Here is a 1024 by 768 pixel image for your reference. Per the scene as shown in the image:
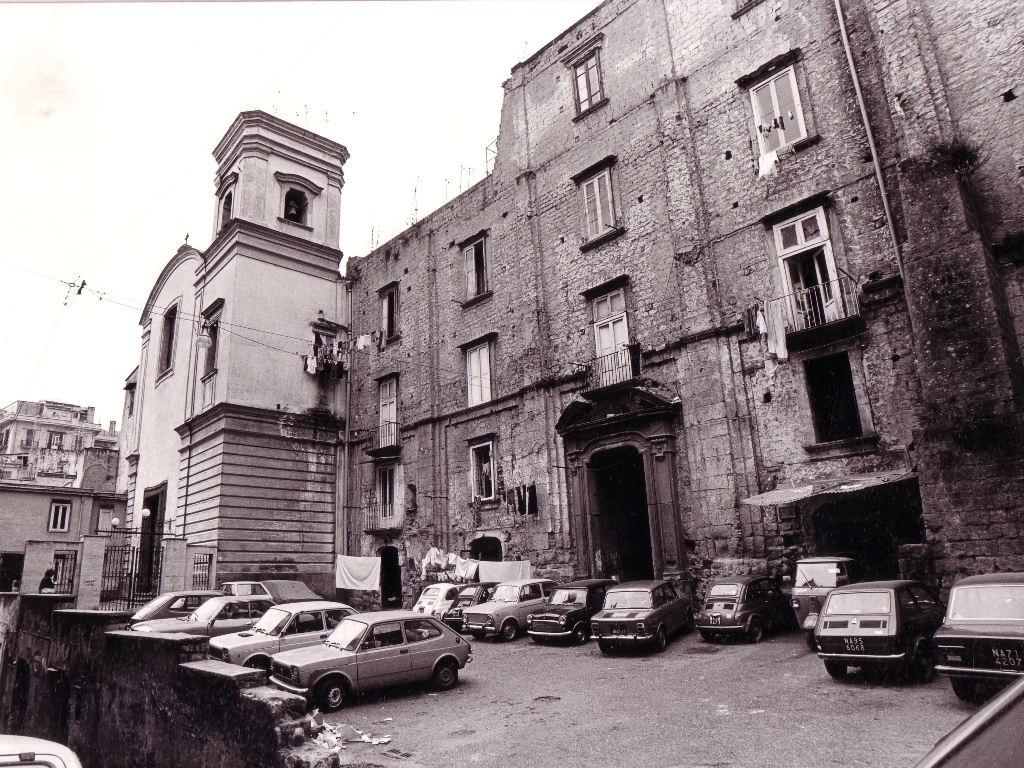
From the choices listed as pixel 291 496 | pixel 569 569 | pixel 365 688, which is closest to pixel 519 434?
pixel 569 569

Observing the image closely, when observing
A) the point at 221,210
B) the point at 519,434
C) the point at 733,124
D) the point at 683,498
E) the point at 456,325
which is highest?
the point at 221,210

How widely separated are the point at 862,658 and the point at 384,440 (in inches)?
778

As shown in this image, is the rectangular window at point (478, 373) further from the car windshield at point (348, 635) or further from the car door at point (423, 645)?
the car windshield at point (348, 635)

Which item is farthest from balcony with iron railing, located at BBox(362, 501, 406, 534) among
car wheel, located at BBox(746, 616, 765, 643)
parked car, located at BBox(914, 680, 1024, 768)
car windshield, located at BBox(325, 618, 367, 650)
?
parked car, located at BBox(914, 680, 1024, 768)

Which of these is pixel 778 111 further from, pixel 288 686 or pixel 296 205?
pixel 296 205

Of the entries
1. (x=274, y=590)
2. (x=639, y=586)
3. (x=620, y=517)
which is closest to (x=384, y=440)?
(x=274, y=590)

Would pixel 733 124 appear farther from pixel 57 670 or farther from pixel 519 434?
pixel 57 670

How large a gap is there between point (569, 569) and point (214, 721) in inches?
511

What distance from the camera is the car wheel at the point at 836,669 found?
9492 millimetres

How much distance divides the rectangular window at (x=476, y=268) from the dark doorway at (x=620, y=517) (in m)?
8.56

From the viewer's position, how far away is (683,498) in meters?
16.8

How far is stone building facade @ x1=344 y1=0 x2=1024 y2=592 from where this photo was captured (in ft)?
40.4

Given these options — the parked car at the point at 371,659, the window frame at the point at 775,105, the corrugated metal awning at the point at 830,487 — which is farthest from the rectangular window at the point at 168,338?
the corrugated metal awning at the point at 830,487

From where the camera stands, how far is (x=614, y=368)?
18781 mm
